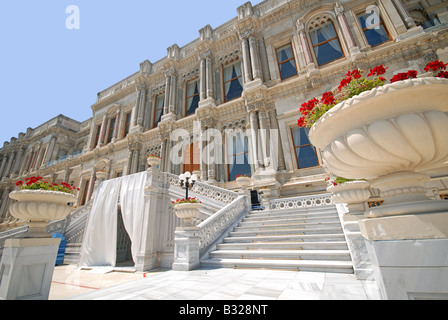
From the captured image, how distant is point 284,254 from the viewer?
454 cm

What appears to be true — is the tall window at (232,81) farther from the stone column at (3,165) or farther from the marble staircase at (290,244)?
the stone column at (3,165)

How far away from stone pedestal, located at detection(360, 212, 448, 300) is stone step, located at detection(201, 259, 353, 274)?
8.73 feet

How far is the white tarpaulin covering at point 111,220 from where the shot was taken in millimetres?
7240

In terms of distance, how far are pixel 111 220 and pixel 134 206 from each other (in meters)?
1.30

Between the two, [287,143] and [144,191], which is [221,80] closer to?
Answer: [287,143]

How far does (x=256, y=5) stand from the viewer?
47.0 feet

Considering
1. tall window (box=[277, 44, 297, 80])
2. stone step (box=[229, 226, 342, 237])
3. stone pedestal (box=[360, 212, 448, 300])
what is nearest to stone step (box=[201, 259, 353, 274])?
stone step (box=[229, 226, 342, 237])

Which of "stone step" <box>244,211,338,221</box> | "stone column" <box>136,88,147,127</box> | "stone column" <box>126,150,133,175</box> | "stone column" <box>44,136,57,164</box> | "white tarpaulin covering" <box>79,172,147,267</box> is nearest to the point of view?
"stone step" <box>244,211,338,221</box>

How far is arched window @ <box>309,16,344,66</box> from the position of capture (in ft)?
38.0

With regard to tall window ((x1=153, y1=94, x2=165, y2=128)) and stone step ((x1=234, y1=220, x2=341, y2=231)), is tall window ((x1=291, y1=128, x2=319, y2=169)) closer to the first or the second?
stone step ((x1=234, y1=220, x2=341, y2=231))

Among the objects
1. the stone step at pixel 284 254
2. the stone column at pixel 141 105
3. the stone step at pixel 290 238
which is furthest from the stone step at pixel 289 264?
the stone column at pixel 141 105

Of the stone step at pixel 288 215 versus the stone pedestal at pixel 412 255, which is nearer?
the stone pedestal at pixel 412 255

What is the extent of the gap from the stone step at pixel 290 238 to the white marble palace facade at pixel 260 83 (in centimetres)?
439
